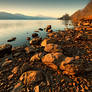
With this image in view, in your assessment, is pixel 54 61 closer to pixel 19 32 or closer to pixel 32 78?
pixel 32 78

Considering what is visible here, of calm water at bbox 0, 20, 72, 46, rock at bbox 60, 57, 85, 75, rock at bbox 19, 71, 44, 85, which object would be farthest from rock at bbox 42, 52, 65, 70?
calm water at bbox 0, 20, 72, 46

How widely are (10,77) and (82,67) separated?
18.3 feet

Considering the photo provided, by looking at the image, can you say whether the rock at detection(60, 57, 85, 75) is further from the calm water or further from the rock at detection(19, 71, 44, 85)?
the calm water

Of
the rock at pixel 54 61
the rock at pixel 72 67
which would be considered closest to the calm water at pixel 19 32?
the rock at pixel 54 61

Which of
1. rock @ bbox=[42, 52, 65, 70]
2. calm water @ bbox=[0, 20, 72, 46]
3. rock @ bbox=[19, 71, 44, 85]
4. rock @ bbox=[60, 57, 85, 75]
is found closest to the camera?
rock @ bbox=[19, 71, 44, 85]

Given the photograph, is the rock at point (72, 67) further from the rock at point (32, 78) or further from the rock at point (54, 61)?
the rock at point (32, 78)

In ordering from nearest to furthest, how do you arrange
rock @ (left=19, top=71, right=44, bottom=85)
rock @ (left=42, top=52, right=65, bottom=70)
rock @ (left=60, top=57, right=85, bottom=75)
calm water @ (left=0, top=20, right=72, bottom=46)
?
rock @ (left=19, top=71, right=44, bottom=85)
rock @ (left=60, top=57, right=85, bottom=75)
rock @ (left=42, top=52, right=65, bottom=70)
calm water @ (left=0, top=20, right=72, bottom=46)

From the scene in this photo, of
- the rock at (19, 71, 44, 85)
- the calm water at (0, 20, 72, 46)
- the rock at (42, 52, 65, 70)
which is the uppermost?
the rock at (42, 52, 65, 70)

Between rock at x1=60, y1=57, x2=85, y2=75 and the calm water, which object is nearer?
rock at x1=60, y1=57, x2=85, y2=75

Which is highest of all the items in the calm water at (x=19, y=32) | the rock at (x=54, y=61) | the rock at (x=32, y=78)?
the rock at (x=54, y=61)

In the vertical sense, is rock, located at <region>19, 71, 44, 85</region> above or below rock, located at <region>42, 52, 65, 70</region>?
below

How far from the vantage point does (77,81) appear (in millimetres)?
4520

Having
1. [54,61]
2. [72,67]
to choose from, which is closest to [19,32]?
[54,61]

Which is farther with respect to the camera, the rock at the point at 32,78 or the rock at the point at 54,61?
the rock at the point at 54,61
